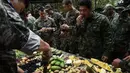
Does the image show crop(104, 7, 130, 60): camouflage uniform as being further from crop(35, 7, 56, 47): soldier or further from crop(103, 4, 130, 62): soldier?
crop(35, 7, 56, 47): soldier

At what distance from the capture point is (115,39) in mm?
5656

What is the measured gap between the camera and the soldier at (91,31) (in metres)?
5.56

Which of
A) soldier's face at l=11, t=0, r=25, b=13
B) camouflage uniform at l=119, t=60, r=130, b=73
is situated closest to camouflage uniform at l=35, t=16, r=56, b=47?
camouflage uniform at l=119, t=60, r=130, b=73

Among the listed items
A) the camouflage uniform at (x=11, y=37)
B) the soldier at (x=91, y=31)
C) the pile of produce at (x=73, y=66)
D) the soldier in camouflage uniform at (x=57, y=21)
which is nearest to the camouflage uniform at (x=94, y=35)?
the soldier at (x=91, y=31)

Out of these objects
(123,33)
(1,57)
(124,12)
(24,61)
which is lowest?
(24,61)

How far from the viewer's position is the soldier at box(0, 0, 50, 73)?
8.24ft

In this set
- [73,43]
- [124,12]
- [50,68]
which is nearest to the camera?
[50,68]

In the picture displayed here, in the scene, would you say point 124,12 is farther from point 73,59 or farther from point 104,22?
point 73,59

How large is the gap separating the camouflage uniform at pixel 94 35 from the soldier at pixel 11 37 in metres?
2.89

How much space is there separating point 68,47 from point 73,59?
3.17m

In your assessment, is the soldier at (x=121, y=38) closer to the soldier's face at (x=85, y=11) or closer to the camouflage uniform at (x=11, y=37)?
the soldier's face at (x=85, y=11)

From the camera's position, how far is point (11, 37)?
254cm

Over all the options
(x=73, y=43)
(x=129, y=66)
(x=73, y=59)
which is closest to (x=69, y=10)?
(x=73, y=43)

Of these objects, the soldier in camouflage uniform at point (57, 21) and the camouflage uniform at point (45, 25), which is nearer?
the camouflage uniform at point (45, 25)
